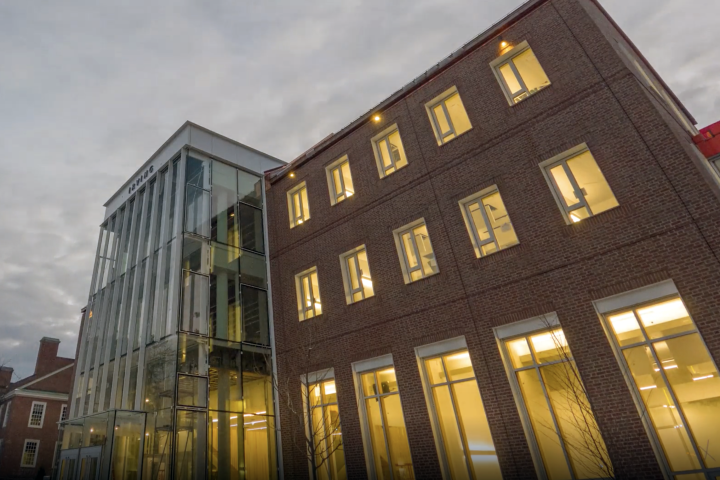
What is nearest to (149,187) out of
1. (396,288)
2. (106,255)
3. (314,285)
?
(106,255)

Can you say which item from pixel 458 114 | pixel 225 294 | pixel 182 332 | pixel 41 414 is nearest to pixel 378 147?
pixel 458 114

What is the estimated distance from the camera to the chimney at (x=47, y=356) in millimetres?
42594

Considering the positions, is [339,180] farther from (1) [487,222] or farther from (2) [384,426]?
(2) [384,426]

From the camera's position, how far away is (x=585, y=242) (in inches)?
426

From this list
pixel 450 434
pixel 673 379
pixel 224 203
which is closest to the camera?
pixel 673 379

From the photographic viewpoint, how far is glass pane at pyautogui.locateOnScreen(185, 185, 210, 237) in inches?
666

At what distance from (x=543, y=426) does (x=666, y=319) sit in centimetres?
375

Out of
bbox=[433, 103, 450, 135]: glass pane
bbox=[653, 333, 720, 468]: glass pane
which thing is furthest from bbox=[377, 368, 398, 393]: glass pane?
bbox=[433, 103, 450, 135]: glass pane

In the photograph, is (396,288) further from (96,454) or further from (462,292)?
(96,454)

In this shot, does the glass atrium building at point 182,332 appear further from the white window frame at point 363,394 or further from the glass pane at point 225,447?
the white window frame at point 363,394

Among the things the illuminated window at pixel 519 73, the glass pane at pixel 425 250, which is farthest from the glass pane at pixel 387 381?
the illuminated window at pixel 519 73

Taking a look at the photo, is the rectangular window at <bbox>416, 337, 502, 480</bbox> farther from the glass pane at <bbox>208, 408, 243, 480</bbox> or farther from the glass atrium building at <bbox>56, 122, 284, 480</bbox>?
the glass pane at <bbox>208, 408, 243, 480</bbox>

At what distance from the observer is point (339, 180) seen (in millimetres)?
17781

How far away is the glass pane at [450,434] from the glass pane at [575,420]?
2761 mm
